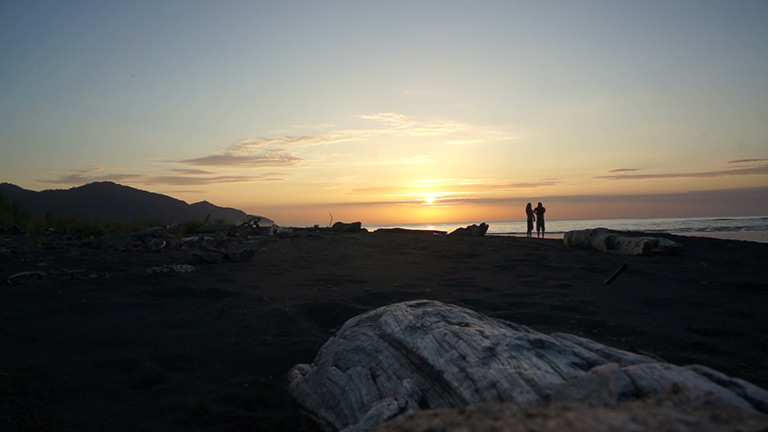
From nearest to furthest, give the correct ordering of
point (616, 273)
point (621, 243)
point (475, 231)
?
point (616, 273), point (621, 243), point (475, 231)

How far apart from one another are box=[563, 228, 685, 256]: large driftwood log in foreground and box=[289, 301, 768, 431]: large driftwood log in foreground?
355 inches

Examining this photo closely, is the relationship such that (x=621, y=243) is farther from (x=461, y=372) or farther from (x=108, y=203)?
(x=108, y=203)

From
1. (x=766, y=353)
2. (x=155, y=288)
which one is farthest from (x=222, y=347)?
(x=766, y=353)

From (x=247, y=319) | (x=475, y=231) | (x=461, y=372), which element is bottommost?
(x=247, y=319)

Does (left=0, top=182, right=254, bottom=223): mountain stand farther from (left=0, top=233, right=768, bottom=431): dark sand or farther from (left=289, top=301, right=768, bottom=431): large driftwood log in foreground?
(left=289, top=301, right=768, bottom=431): large driftwood log in foreground

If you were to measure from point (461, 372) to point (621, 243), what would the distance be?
10462 millimetres

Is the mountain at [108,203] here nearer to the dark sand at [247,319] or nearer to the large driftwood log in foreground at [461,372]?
the dark sand at [247,319]

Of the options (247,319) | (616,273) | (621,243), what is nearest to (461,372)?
(247,319)

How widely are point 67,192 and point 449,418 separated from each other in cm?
4706

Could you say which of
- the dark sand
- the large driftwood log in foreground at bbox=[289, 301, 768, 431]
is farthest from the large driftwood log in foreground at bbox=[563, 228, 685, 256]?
the large driftwood log in foreground at bbox=[289, 301, 768, 431]

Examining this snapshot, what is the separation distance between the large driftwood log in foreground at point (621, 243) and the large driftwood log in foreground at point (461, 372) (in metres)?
9.03

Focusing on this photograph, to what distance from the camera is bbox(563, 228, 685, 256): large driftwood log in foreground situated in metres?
10.1

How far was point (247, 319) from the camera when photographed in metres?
4.56

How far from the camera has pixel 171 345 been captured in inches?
148
